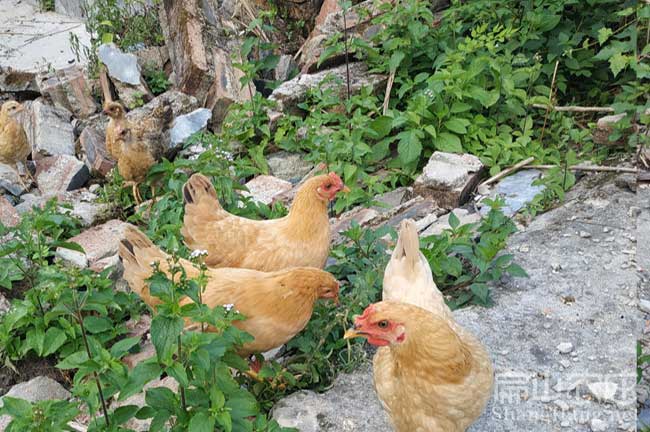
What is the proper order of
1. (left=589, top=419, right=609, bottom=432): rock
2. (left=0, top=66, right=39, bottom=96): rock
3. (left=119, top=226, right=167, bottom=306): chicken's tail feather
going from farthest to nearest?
(left=0, top=66, right=39, bottom=96): rock
(left=119, top=226, right=167, bottom=306): chicken's tail feather
(left=589, top=419, right=609, bottom=432): rock

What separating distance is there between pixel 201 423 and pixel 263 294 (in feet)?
2.73

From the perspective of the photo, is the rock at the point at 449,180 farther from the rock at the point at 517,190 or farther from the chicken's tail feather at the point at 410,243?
the chicken's tail feather at the point at 410,243

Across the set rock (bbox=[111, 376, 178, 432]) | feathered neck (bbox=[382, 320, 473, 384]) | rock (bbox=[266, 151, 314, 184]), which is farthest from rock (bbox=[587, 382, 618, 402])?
rock (bbox=[266, 151, 314, 184])

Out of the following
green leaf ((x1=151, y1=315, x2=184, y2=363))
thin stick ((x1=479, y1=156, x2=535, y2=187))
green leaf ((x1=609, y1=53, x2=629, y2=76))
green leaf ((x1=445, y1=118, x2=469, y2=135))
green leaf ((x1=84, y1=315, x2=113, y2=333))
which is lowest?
thin stick ((x1=479, y1=156, x2=535, y2=187))

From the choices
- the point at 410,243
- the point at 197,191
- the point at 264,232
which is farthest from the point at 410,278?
the point at 197,191

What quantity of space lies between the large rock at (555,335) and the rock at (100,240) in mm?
2362

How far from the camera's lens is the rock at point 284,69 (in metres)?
6.93

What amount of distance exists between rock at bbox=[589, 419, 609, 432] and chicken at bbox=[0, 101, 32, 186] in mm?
5489

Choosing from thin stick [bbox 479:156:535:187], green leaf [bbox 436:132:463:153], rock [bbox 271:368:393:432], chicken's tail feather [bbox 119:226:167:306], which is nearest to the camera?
rock [bbox 271:368:393:432]

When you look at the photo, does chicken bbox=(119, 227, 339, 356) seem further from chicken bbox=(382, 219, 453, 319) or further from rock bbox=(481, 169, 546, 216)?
rock bbox=(481, 169, 546, 216)

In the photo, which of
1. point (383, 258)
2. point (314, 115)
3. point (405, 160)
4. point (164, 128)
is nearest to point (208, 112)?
point (164, 128)

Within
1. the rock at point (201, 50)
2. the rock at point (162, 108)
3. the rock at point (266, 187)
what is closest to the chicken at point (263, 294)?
the rock at point (266, 187)

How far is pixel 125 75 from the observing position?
7.21m

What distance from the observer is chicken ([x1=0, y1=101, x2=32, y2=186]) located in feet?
20.1
